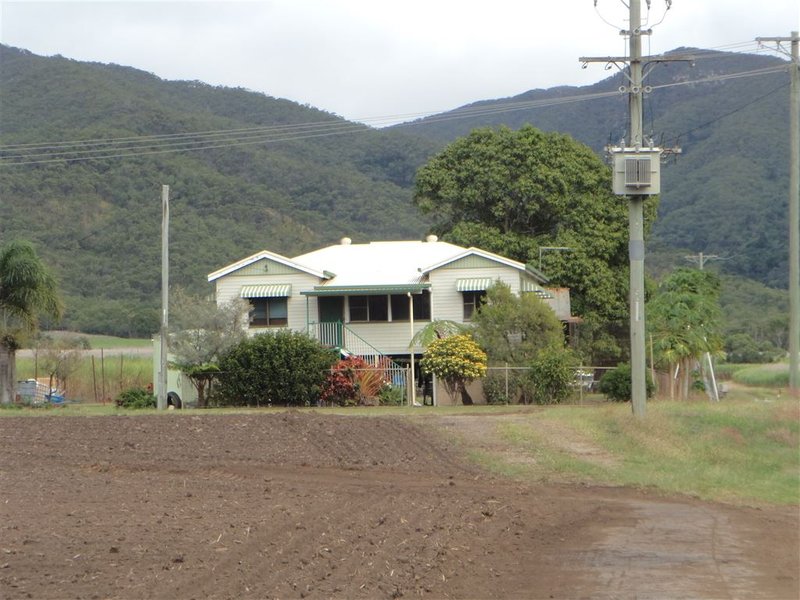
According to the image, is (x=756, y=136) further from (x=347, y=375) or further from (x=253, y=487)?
(x=253, y=487)

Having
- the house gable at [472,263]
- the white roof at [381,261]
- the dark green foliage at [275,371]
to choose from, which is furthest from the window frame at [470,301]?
the dark green foliage at [275,371]

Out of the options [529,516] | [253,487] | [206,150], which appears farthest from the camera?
[206,150]

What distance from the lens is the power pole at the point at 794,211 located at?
31438 millimetres

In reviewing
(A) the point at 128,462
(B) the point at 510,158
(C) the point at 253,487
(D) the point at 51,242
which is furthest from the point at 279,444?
(D) the point at 51,242

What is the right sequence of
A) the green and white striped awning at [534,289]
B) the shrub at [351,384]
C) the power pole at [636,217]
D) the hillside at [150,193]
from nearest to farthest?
the power pole at [636,217] → the shrub at [351,384] → the green and white striped awning at [534,289] → the hillside at [150,193]

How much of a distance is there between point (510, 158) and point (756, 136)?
3280cm

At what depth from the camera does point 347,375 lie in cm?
3362

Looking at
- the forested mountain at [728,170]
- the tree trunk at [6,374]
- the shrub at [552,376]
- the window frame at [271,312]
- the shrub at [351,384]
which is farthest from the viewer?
the forested mountain at [728,170]

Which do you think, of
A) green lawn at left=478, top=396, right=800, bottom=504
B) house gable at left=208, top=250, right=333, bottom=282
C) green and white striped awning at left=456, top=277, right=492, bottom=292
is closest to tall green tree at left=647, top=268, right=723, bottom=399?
green and white striped awning at left=456, top=277, right=492, bottom=292

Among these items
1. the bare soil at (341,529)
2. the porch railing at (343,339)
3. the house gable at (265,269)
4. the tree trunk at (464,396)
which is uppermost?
the house gable at (265,269)

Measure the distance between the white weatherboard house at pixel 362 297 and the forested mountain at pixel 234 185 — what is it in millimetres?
14186

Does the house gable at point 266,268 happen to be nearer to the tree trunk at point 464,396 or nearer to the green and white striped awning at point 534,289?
the green and white striped awning at point 534,289

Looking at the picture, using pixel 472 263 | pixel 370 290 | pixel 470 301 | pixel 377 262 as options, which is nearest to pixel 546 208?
pixel 377 262

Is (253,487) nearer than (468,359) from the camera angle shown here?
Yes
